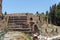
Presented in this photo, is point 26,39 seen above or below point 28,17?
below

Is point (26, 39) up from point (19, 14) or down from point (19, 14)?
down

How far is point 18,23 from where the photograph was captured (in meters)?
18.1

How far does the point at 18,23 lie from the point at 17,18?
0.63m

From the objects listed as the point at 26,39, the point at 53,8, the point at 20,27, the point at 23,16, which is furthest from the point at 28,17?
the point at 53,8

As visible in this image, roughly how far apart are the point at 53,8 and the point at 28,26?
73.3ft

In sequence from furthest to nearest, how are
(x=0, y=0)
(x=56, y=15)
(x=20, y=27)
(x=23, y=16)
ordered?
(x=56, y=15) → (x=23, y=16) → (x=20, y=27) → (x=0, y=0)

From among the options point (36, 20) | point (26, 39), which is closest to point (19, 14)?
point (36, 20)

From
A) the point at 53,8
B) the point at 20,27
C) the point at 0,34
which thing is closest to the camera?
the point at 0,34

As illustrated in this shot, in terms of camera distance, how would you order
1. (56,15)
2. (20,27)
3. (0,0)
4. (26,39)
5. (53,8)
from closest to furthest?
(0,0), (26,39), (20,27), (56,15), (53,8)

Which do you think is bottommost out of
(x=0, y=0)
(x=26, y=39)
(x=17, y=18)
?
(x=26, y=39)

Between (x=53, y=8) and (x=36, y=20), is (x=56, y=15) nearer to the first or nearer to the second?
(x=53, y=8)

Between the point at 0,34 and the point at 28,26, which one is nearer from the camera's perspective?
the point at 0,34

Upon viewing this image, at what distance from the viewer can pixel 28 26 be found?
1789cm

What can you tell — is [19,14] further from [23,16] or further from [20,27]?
[20,27]
